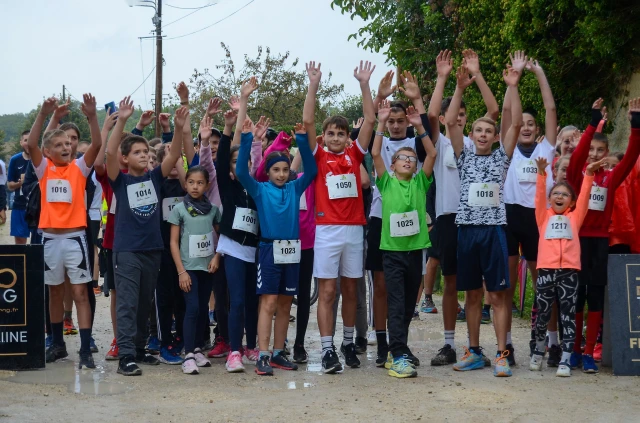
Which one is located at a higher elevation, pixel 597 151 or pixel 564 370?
pixel 597 151

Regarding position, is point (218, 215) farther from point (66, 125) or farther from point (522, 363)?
point (522, 363)

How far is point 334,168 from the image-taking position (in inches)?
286

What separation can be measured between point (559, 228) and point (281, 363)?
2497 millimetres

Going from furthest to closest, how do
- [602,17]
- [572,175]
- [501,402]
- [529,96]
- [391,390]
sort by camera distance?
[529,96] → [602,17] → [572,175] → [391,390] → [501,402]

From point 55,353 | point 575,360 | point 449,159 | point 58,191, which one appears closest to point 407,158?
point 449,159

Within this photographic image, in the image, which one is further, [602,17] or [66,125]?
[602,17]

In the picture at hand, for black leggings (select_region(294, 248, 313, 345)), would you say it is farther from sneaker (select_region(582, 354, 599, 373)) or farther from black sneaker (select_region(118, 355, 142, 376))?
sneaker (select_region(582, 354, 599, 373))

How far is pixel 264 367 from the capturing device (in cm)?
692

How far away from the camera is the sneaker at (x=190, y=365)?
698 cm

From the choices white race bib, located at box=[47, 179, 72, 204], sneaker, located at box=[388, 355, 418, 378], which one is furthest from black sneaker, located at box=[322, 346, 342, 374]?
white race bib, located at box=[47, 179, 72, 204]

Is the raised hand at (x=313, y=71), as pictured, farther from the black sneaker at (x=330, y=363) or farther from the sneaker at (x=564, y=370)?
the sneaker at (x=564, y=370)

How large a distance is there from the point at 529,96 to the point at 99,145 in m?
6.64

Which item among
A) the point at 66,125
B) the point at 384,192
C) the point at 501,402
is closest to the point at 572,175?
the point at 384,192

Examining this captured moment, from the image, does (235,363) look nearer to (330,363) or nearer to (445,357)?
(330,363)
